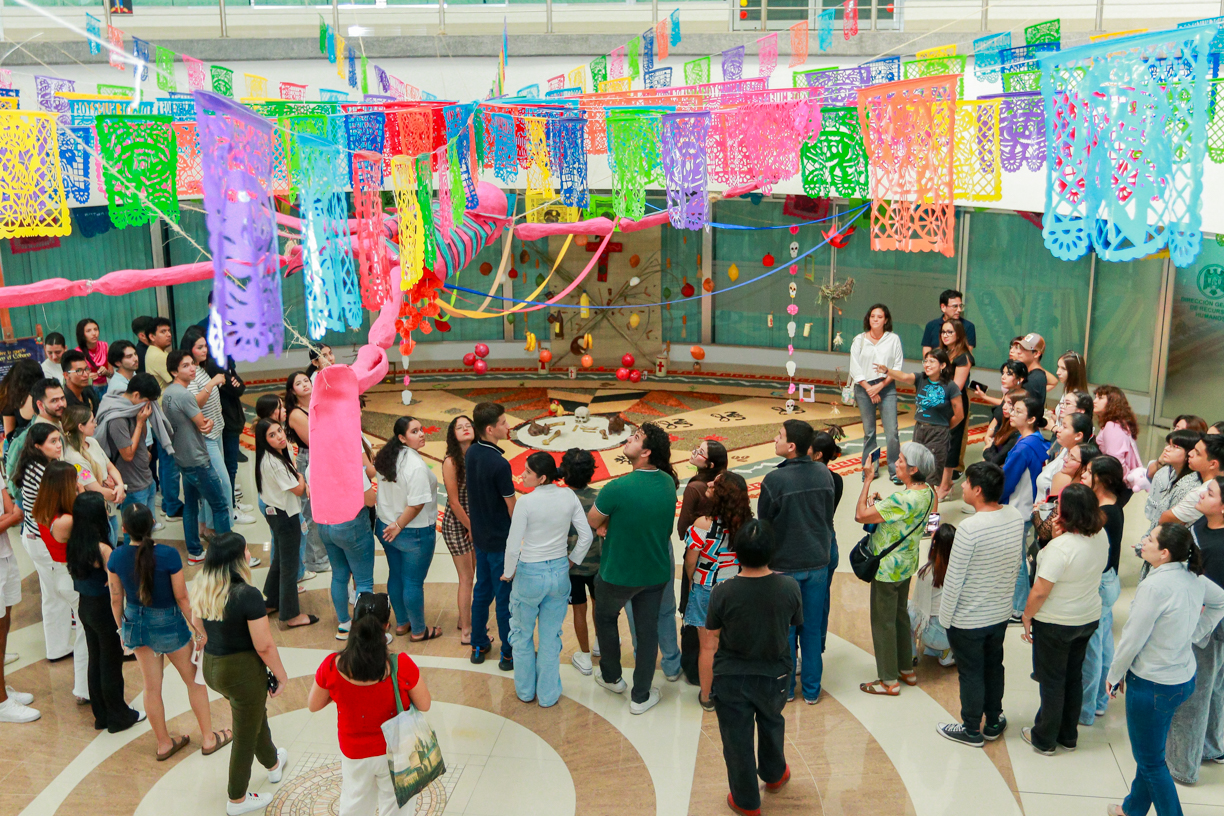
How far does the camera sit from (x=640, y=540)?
507 centimetres

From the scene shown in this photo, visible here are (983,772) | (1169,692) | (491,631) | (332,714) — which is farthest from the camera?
(491,631)

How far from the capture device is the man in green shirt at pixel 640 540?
5.06 meters

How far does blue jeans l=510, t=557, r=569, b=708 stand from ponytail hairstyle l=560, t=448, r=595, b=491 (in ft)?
1.30

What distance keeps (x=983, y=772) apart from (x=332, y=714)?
327cm

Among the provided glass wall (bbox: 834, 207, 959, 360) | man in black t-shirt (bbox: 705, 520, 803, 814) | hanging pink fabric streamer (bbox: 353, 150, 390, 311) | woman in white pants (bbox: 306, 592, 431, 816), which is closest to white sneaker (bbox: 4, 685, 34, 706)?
woman in white pants (bbox: 306, 592, 431, 816)

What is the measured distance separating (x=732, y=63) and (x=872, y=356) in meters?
2.76

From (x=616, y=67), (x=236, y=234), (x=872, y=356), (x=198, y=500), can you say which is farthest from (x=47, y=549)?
(x=616, y=67)

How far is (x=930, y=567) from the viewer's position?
18.1ft

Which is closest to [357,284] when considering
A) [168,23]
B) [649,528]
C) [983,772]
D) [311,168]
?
[311,168]

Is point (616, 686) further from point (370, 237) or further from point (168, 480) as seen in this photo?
point (168, 480)

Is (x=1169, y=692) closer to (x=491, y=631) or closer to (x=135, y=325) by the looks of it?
(x=491, y=631)

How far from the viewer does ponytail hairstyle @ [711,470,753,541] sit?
4.92m

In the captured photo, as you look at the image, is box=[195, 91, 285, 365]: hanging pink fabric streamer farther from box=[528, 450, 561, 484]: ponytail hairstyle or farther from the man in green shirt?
the man in green shirt

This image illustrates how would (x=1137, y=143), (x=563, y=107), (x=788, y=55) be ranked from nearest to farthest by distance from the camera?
(x=1137, y=143)
(x=563, y=107)
(x=788, y=55)
